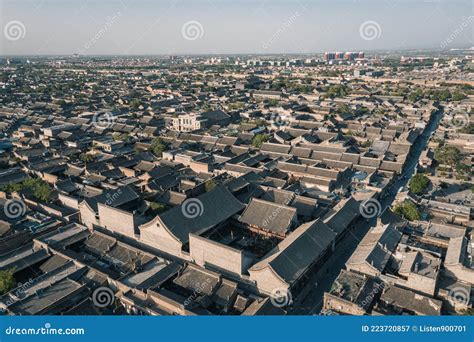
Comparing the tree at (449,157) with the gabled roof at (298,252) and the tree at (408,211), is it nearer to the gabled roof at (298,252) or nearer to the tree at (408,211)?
the tree at (408,211)

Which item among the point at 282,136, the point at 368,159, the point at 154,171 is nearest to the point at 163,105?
the point at 282,136

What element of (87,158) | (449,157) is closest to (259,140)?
(87,158)

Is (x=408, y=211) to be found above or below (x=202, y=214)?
below

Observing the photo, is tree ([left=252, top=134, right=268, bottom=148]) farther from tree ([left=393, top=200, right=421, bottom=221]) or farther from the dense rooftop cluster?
tree ([left=393, top=200, right=421, bottom=221])

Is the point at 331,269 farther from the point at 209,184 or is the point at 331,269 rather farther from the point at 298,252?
the point at 209,184

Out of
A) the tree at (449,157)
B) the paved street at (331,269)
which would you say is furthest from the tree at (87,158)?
the tree at (449,157)

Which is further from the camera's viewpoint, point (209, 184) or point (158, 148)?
point (158, 148)

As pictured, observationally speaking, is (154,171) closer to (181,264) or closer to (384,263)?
(181,264)
